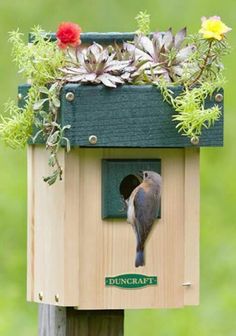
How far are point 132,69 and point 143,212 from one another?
0.46 meters

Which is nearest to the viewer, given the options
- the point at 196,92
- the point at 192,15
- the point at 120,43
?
the point at 196,92

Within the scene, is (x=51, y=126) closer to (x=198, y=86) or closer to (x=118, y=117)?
(x=118, y=117)

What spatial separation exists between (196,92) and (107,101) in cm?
28

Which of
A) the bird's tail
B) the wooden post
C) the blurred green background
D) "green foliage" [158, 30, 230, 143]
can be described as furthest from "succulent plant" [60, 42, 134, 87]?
the blurred green background

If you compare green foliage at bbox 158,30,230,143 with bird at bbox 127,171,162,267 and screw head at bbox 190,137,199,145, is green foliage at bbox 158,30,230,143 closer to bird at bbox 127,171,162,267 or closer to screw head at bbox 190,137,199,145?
screw head at bbox 190,137,199,145

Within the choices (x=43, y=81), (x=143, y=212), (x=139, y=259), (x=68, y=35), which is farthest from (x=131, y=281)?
(x=68, y=35)

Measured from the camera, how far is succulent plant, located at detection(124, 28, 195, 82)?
4594mm

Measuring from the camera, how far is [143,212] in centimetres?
469

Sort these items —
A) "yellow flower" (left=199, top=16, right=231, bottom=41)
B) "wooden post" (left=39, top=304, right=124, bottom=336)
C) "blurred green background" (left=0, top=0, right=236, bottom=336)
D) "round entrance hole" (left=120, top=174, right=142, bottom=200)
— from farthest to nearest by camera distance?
"blurred green background" (left=0, top=0, right=236, bottom=336)
"wooden post" (left=39, top=304, right=124, bottom=336)
"round entrance hole" (left=120, top=174, right=142, bottom=200)
"yellow flower" (left=199, top=16, right=231, bottom=41)

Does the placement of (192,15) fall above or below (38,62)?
above

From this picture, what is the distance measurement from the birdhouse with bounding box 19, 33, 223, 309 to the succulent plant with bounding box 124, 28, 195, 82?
0.19ft

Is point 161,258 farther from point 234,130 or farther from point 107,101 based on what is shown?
point 234,130

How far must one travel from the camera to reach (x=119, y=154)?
4.66 m

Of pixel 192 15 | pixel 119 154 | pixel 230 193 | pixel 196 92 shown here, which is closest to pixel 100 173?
pixel 119 154
